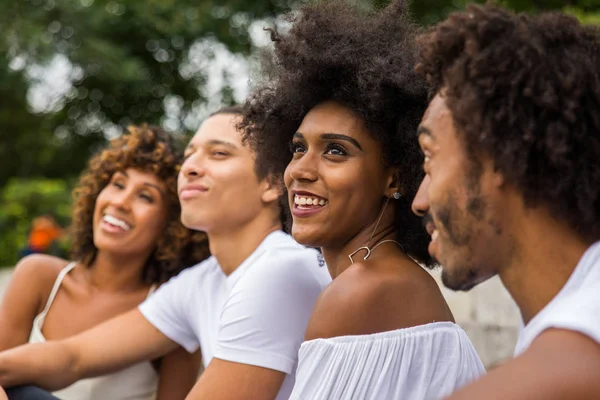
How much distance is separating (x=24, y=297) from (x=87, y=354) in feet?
2.45

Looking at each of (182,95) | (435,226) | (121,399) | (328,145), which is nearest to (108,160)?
(121,399)

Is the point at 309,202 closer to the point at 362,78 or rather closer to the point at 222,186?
the point at 362,78

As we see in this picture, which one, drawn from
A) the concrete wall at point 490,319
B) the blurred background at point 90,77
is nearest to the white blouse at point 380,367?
the concrete wall at point 490,319

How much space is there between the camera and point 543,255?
175 centimetres

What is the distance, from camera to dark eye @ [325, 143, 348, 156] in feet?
8.77

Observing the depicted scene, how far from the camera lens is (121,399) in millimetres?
4047

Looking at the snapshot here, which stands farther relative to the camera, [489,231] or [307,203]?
[307,203]

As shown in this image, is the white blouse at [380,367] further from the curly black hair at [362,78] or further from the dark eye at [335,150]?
the dark eye at [335,150]

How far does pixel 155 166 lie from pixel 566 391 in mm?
3213

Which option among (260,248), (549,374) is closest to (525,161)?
(549,374)

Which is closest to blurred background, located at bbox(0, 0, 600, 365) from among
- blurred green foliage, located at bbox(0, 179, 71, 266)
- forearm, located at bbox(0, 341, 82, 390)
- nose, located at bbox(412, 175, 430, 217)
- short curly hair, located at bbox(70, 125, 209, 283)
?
blurred green foliage, located at bbox(0, 179, 71, 266)

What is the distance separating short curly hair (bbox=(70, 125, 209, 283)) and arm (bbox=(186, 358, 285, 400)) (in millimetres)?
1523

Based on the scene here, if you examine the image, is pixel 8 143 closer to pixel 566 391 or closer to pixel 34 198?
pixel 34 198

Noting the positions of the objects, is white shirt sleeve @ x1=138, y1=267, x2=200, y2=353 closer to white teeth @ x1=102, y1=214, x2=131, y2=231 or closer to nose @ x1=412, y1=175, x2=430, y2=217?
white teeth @ x1=102, y1=214, x2=131, y2=231
